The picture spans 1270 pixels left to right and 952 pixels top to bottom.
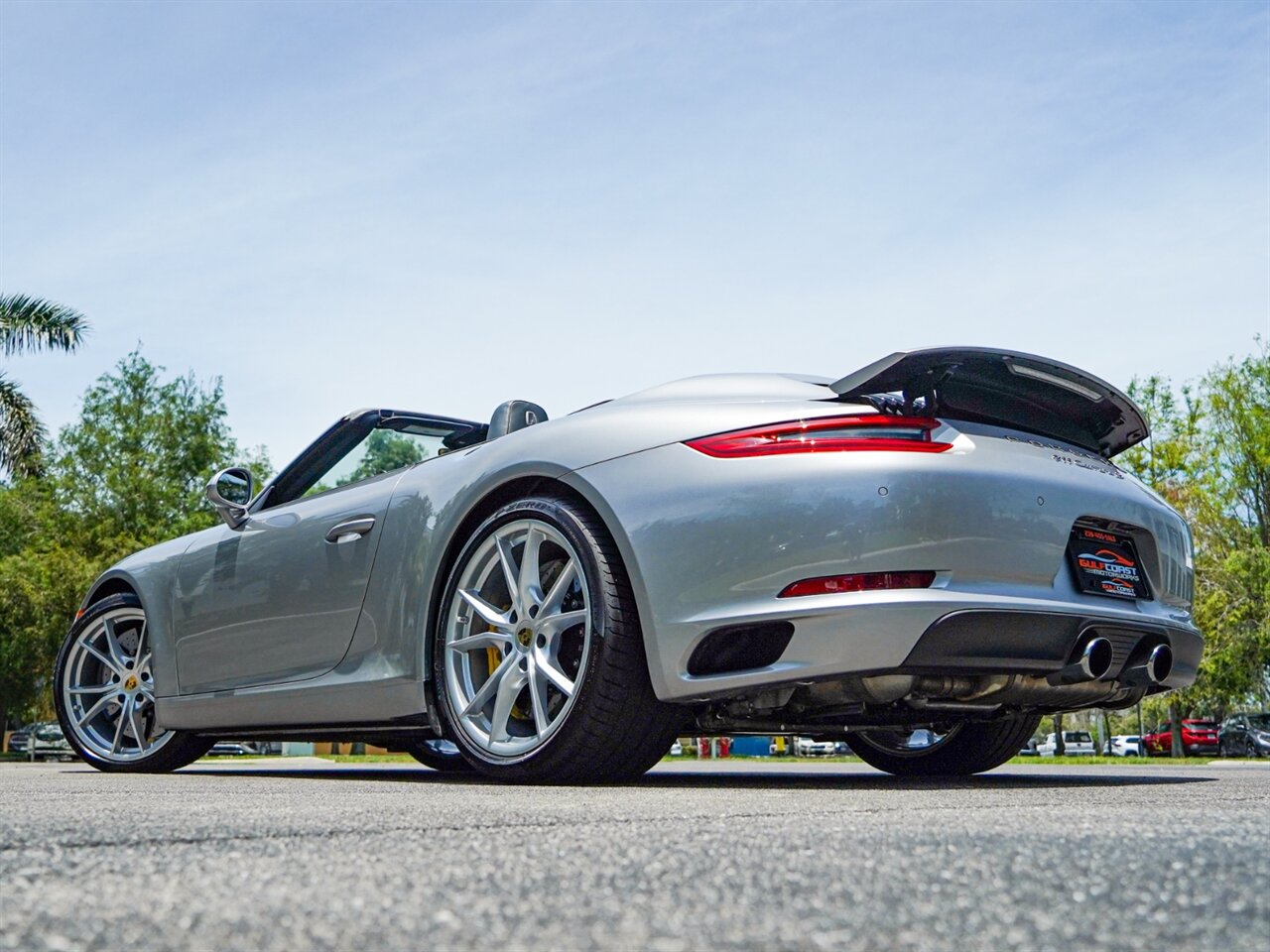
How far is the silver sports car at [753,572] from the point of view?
147 inches

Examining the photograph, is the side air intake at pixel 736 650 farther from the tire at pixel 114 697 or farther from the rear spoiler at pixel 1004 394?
the tire at pixel 114 697

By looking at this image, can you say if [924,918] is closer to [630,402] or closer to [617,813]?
[617,813]

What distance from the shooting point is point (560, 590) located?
4.21 metres

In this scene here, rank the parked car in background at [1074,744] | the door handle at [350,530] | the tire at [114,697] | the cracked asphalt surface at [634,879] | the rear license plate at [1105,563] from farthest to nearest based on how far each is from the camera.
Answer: the parked car in background at [1074,744] < the tire at [114,697] < the door handle at [350,530] < the rear license plate at [1105,563] < the cracked asphalt surface at [634,879]

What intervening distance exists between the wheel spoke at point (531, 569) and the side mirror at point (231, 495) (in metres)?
2.08

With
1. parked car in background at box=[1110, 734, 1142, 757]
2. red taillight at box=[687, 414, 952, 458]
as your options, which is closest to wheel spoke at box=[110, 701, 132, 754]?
red taillight at box=[687, 414, 952, 458]

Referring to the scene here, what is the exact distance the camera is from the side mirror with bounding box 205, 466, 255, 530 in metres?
5.95

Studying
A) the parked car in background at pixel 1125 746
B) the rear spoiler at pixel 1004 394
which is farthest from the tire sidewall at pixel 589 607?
the parked car in background at pixel 1125 746

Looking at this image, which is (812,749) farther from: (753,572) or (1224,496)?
(753,572)

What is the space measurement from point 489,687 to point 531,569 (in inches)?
16.4

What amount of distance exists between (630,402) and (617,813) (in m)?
1.87

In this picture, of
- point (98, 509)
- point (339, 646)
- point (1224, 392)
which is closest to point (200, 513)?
point (98, 509)

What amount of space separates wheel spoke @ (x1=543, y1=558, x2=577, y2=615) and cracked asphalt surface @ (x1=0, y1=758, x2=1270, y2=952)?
1.51m

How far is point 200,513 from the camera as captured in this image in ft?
102
